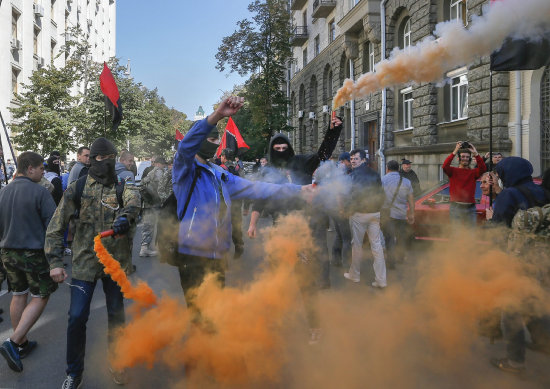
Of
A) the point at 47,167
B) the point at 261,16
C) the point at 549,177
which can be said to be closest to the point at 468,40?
the point at 549,177

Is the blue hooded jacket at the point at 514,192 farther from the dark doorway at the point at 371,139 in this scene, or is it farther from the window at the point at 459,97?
the dark doorway at the point at 371,139

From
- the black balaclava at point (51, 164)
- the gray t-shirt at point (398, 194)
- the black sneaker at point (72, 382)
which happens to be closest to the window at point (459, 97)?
the gray t-shirt at point (398, 194)

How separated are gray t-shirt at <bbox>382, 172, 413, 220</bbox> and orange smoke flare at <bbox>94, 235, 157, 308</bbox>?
4.86m

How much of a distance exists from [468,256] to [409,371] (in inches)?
62.8

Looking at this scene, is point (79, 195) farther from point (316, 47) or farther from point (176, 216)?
point (316, 47)

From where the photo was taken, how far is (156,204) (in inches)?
327

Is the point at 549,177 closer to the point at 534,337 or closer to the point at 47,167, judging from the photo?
the point at 534,337

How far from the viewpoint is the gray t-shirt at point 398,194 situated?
7.27m

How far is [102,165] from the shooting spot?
141 inches

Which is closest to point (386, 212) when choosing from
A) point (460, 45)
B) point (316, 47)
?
point (460, 45)

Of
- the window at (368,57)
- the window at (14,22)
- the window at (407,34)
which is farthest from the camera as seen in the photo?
the window at (14,22)

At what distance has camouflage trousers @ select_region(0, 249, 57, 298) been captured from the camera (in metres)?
4.13

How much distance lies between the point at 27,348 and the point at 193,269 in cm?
225

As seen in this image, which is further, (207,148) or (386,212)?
(386,212)
